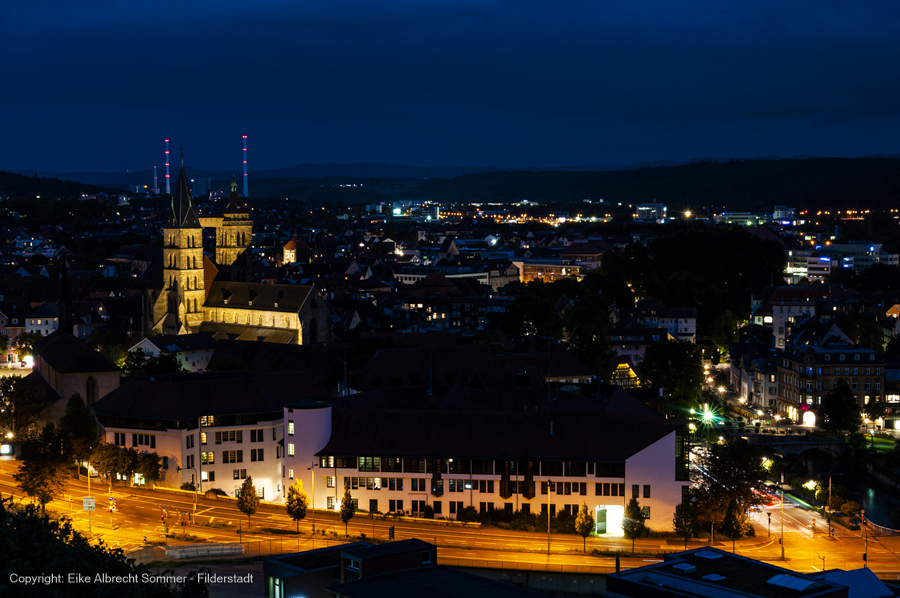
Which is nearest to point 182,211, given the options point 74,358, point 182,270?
point 182,270

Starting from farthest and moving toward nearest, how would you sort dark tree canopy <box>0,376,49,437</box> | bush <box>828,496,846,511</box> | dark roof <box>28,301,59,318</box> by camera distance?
dark roof <box>28,301,59,318</box> → dark tree canopy <box>0,376,49,437</box> → bush <box>828,496,846,511</box>

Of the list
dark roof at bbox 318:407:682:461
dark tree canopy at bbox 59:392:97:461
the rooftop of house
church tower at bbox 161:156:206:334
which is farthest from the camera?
church tower at bbox 161:156:206:334

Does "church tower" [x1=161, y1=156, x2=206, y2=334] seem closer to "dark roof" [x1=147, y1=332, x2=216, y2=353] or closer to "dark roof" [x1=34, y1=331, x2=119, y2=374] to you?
"dark roof" [x1=147, y1=332, x2=216, y2=353]

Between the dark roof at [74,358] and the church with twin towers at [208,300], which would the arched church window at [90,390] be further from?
the church with twin towers at [208,300]

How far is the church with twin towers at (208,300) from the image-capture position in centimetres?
8550

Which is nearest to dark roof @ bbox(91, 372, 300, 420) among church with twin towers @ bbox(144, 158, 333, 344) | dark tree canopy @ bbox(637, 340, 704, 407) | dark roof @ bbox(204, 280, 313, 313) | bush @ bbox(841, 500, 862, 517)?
bush @ bbox(841, 500, 862, 517)

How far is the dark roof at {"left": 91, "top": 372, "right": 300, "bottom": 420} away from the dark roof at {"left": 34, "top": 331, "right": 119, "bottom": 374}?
9.67m

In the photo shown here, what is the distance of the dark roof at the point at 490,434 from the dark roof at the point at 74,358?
18955 mm

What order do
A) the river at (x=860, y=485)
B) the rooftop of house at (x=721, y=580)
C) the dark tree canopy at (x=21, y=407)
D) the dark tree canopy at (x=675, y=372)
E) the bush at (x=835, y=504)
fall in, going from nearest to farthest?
the rooftop of house at (x=721, y=580) → the bush at (x=835, y=504) → the river at (x=860, y=485) → the dark tree canopy at (x=21, y=407) → the dark tree canopy at (x=675, y=372)

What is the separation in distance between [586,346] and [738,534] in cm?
3692

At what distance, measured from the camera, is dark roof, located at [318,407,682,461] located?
4875cm

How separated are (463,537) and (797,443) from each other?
101 ft


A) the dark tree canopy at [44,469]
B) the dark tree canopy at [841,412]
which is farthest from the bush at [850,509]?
the dark tree canopy at [44,469]

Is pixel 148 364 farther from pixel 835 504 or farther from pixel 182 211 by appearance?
pixel 835 504
